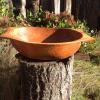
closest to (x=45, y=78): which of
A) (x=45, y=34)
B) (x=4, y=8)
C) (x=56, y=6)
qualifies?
(x=45, y=34)

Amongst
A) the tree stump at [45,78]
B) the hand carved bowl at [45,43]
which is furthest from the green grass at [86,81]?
the hand carved bowl at [45,43]

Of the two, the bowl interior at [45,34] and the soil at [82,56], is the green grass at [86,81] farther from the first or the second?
the bowl interior at [45,34]

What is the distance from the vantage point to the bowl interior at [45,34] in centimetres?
390

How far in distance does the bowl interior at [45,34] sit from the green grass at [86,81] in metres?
0.86

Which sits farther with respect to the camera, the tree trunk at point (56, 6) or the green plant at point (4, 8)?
the tree trunk at point (56, 6)

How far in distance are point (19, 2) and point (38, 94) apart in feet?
11.2

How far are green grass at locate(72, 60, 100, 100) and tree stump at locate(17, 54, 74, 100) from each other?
2.49 ft

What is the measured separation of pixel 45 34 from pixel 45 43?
20.6 inches

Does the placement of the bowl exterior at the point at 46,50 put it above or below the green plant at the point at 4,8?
above

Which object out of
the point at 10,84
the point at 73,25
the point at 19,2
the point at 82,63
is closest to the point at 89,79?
the point at 82,63

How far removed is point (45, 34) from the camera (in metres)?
3.98

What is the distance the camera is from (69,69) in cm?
375

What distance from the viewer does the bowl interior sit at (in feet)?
12.8

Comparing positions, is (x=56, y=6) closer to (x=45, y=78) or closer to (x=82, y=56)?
(x=82, y=56)
